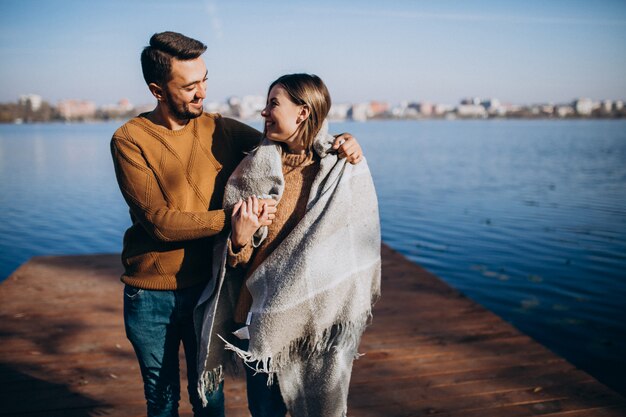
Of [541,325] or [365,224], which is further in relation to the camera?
[541,325]

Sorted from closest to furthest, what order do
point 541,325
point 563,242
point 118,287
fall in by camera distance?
point 118,287 < point 541,325 < point 563,242

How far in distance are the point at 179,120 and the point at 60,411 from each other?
1732mm

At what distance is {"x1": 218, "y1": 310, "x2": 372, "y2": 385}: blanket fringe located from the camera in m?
1.57

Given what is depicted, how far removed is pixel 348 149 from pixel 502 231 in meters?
7.90

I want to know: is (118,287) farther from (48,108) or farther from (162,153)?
(48,108)

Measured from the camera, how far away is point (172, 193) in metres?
1.60

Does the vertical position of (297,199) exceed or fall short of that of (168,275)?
it exceeds it

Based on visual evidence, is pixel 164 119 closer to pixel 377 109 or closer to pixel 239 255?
pixel 239 255

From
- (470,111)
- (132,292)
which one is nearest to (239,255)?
(132,292)

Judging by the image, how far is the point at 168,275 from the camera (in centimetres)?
164

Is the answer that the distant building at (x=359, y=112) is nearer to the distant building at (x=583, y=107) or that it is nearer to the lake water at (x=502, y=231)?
the distant building at (x=583, y=107)

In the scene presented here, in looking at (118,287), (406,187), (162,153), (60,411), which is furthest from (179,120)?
(406,187)

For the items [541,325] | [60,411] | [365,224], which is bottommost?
[541,325]

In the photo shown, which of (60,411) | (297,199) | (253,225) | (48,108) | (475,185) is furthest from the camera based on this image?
(48,108)
